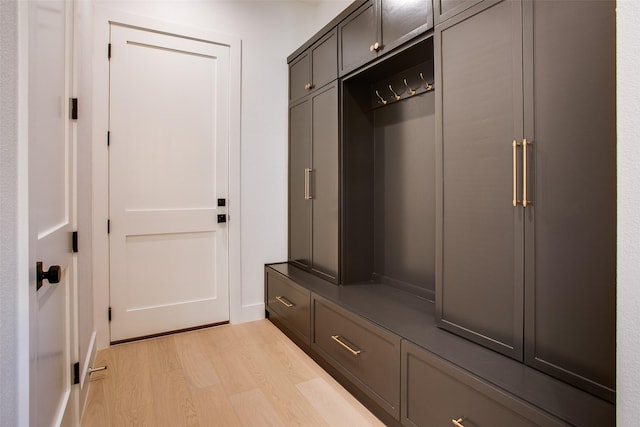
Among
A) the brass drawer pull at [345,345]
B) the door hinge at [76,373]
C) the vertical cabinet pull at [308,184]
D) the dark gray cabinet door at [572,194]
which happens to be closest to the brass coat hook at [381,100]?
the vertical cabinet pull at [308,184]

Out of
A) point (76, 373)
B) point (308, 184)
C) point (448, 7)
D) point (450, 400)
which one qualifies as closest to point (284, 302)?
point (308, 184)

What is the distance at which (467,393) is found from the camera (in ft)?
4.26

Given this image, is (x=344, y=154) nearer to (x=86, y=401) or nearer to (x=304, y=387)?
(x=304, y=387)

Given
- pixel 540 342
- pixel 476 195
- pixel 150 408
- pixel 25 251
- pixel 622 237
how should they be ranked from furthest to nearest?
pixel 150 408 < pixel 476 195 < pixel 540 342 < pixel 25 251 < pixel 622 237

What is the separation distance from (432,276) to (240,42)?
2498 millimetres

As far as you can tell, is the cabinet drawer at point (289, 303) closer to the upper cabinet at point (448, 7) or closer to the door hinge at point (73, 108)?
the door hinge at point (73, 108)

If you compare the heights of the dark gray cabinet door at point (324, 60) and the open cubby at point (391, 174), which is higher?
the dark gray cabinet door at point (324, 60)

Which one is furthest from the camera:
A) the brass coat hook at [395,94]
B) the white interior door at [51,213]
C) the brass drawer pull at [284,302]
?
the brass drawer pull at [284,302]

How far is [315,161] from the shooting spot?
2793 millimetres

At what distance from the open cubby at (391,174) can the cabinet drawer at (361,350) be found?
42 centimetres

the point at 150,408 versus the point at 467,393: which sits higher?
the point at 467,393

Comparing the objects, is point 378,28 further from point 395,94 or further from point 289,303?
point 289,303

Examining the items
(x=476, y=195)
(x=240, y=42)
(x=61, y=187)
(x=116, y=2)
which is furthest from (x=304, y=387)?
(x=116, y=2)

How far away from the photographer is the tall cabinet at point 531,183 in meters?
1.13
